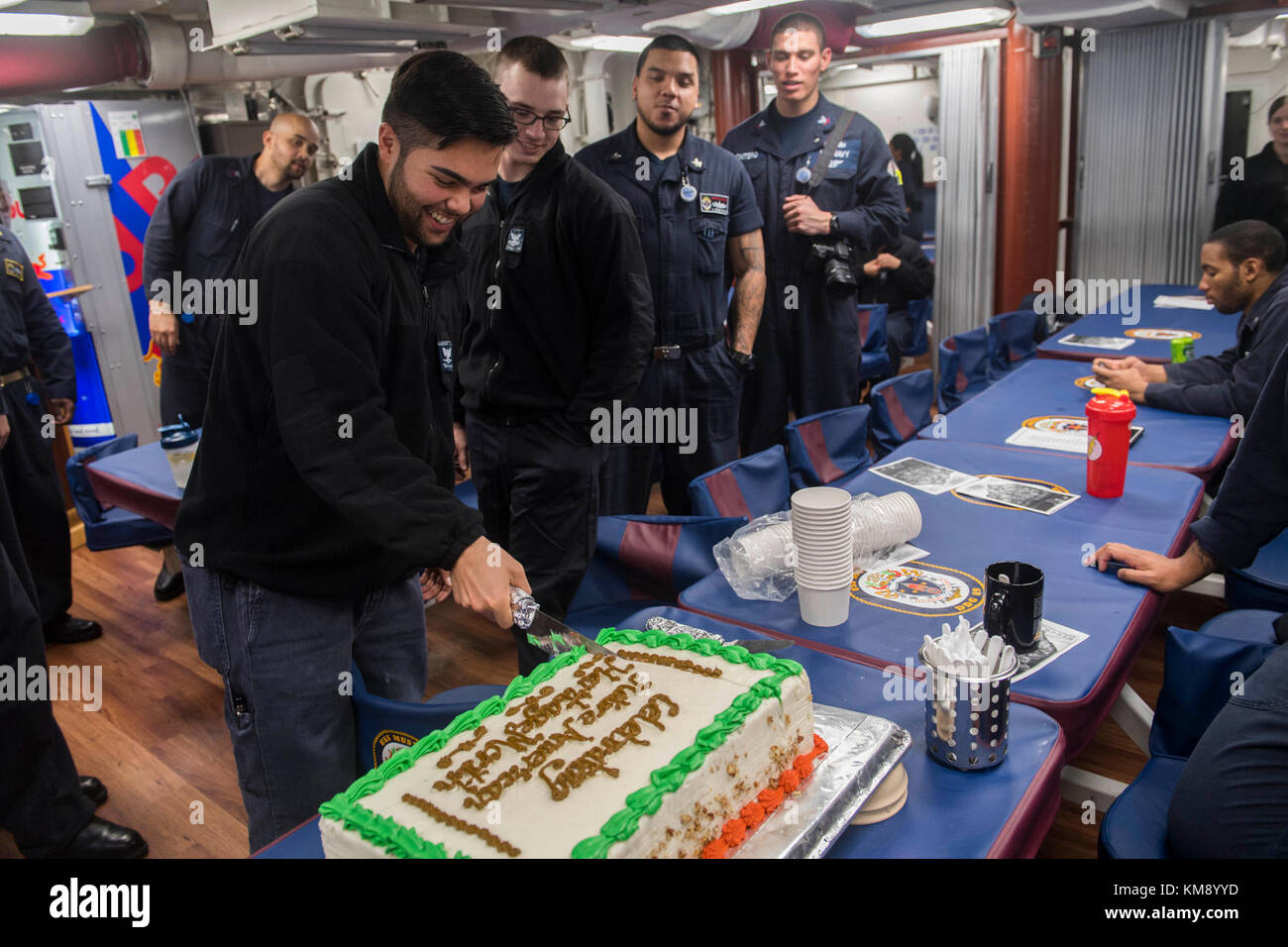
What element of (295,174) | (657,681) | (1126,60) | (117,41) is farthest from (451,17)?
(1126,60)

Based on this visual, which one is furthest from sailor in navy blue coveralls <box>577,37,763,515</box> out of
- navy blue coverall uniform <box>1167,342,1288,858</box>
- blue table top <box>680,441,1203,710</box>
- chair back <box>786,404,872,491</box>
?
navy blue coverall uniform <box>1167,342,1288,858</box>

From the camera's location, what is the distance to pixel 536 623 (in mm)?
1662

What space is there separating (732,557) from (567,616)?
654 millimetres

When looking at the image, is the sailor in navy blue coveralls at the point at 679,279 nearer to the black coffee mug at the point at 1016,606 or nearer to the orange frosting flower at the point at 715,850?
the black coffee mug at the point at 1016,606

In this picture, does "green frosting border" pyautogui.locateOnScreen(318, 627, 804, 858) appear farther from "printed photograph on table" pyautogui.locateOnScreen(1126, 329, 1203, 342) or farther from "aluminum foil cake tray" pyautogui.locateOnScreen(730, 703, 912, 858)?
"printed photograph on table" pyautogui.locateOnScreen(1126, 329, 1203, 342)

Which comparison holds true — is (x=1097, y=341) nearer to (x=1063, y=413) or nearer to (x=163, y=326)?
(x=1063, y=413)

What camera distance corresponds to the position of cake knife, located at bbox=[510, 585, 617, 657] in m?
1.58

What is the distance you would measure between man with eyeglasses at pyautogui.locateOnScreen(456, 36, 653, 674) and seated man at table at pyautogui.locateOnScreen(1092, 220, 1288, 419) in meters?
1.89

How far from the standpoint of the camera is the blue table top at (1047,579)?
173 centimetres

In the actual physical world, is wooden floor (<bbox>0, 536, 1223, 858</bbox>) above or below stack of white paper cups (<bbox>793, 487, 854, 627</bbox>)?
below

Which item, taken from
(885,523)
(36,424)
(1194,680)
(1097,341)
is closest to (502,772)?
(885,523)

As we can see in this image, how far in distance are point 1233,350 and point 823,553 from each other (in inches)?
101

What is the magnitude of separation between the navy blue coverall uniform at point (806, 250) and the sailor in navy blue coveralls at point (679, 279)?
569 mm
